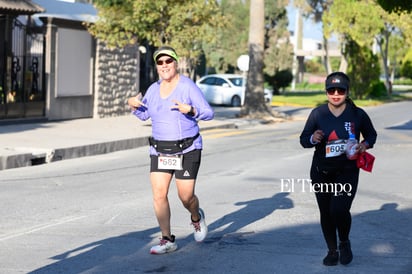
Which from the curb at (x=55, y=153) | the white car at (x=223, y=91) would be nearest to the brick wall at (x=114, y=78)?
the curb at (x=55, y=153)

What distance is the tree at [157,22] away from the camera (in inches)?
959

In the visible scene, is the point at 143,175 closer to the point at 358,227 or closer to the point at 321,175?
the point at 358,227

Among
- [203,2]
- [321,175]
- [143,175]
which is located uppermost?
[203,2]

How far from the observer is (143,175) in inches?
568

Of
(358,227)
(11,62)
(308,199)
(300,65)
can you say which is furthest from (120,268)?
(300,65)

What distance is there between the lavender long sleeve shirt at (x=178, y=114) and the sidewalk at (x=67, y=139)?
7.91m

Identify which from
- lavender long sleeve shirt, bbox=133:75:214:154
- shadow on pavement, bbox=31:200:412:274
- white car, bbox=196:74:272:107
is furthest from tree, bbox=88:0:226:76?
lavender long sleeve shirt, bbox=133:75:214:154

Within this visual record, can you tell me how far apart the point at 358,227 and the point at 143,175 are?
5753 mm

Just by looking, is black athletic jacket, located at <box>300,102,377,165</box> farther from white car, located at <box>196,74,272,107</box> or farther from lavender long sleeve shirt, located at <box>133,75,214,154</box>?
white car, located at <box>196,74,272,107</box>

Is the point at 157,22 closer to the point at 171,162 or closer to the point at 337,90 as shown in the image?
the point at 171,162

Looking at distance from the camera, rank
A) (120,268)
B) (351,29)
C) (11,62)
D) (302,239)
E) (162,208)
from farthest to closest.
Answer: (351,29) < (11,62) < (302,239) < (162,208) < (120,268)

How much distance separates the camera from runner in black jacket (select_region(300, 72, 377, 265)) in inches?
288

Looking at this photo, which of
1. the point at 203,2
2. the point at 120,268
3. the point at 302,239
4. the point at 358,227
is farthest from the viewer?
the point at 203,2

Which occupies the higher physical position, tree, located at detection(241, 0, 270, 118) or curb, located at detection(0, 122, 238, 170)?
tree, located at detection(241, 0, 270, 118)
